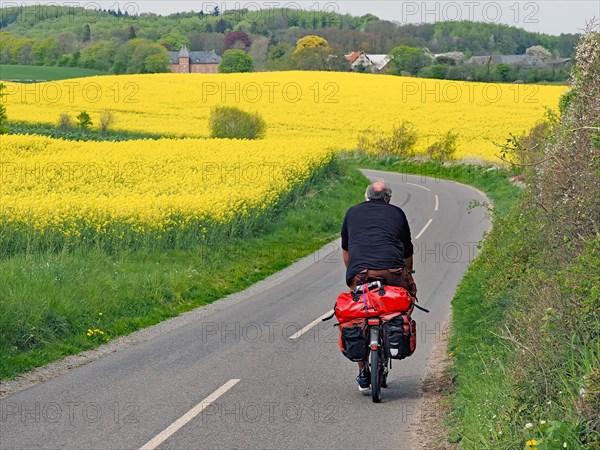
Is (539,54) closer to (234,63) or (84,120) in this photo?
(234,63)

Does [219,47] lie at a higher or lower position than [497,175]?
higher

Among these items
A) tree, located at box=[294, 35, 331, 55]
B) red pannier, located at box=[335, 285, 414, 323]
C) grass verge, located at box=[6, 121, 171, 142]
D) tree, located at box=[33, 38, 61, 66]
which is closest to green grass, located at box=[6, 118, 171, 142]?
grass verge, located at box=[6, 121, 171, 142]

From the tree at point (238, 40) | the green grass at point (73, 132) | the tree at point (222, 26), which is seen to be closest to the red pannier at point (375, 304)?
the green grass at point (73, 132)

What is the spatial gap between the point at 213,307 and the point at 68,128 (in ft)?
156

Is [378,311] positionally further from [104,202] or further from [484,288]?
[104,202]

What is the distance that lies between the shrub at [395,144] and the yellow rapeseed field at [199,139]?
1.52 metres

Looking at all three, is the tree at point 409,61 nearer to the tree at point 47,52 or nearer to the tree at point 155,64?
the tree at point 155,64

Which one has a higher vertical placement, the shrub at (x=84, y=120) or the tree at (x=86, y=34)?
the tree at (x=86, y=34)

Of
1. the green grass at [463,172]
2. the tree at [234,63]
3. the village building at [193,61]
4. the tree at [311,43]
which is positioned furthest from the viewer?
the village building at [193,61]

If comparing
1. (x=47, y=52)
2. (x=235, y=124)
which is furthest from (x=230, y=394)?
(x=47, y=52)

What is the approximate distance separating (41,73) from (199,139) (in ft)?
236

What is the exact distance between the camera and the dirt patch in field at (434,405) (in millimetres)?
8050

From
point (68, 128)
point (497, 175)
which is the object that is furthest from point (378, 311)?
point (68, 128)

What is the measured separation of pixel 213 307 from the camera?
15.7m
